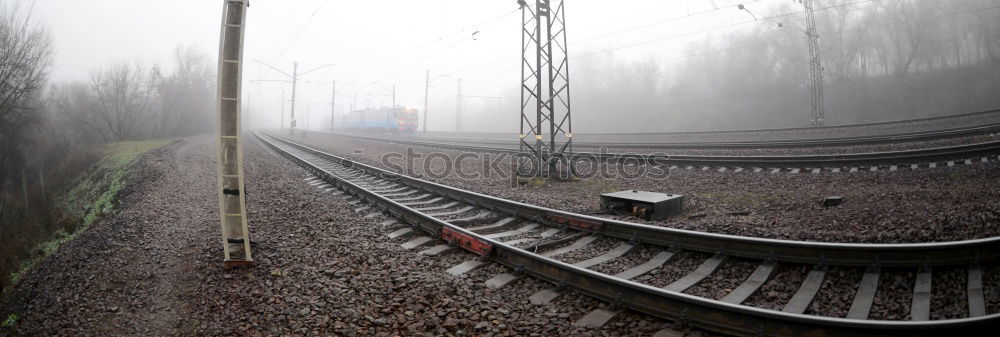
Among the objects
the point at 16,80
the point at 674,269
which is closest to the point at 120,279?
the point at 674,269

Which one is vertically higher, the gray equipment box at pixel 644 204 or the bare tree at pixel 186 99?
the bare tree at pixel 186 99

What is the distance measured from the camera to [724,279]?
471 cm

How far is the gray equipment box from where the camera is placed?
23.9ft

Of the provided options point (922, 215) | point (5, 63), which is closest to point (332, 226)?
point (922, 215)

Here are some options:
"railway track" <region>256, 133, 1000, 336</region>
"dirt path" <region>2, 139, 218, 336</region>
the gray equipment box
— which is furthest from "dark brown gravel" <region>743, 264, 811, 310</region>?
"dirt path" <region>2, 139, 218, 336</region>

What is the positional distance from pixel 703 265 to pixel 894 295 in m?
1.59

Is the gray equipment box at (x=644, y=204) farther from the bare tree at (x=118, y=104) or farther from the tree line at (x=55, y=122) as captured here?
the bare tree at (x=118, y=104)

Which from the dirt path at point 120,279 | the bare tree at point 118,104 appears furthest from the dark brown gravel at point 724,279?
the bare tree at point 118,104

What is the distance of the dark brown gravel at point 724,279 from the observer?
443 cm

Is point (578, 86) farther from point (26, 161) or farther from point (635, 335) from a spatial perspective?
point (635, 335)

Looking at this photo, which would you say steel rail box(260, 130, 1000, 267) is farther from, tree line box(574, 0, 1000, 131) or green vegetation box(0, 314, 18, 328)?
tree line box(574, 0, 1000, 131)

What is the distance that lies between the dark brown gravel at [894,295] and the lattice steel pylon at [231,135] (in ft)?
21.2

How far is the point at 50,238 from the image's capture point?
955 centimetres

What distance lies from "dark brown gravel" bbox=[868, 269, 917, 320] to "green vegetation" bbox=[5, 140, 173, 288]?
328 inches
